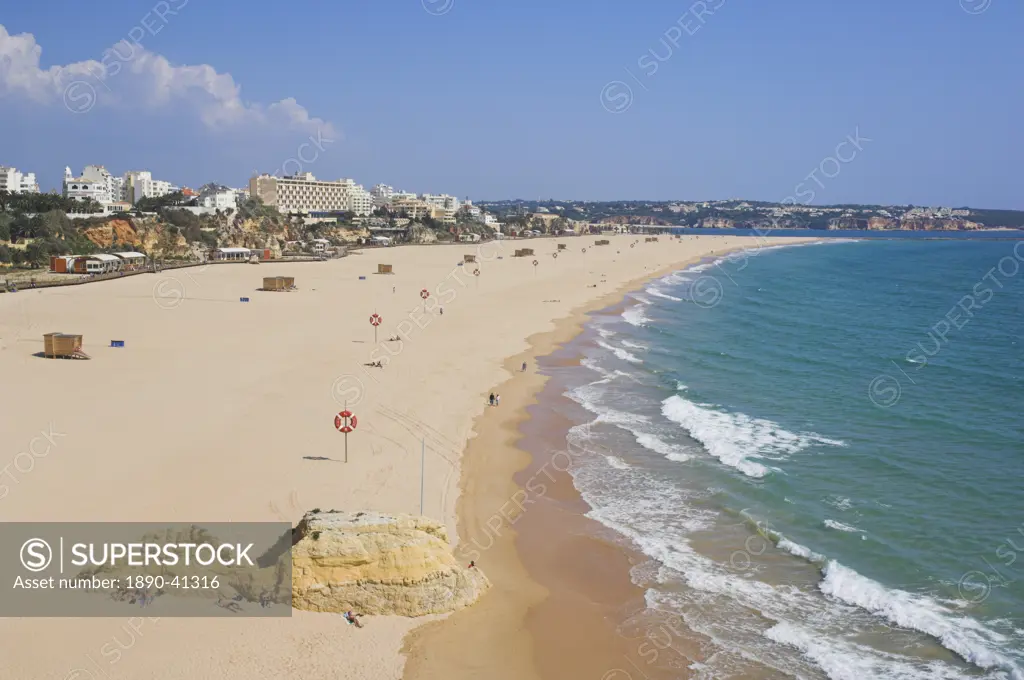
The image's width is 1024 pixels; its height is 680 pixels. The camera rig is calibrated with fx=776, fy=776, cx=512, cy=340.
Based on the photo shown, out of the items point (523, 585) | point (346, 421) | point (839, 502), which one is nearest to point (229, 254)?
point (346, 421)

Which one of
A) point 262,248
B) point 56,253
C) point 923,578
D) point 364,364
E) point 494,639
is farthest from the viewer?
point 262,248

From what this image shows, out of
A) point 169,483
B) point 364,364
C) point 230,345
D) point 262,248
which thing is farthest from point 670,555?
point 262,248

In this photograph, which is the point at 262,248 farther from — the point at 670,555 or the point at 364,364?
the point at 670,555

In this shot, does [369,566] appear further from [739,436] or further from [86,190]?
[86,190]

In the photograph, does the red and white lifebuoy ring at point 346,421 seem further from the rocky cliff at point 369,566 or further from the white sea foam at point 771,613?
the white sea foam at point 771,613

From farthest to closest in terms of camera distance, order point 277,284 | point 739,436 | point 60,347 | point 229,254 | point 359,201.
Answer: point 359,201
point 229,254
point 277,284
point 60,347
point 739,436

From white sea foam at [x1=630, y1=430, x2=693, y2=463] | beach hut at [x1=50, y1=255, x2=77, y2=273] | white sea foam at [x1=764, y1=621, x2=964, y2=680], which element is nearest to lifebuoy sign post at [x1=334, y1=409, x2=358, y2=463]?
white sea foam at [x1=630, y1=430, x2=693, y2=463]
